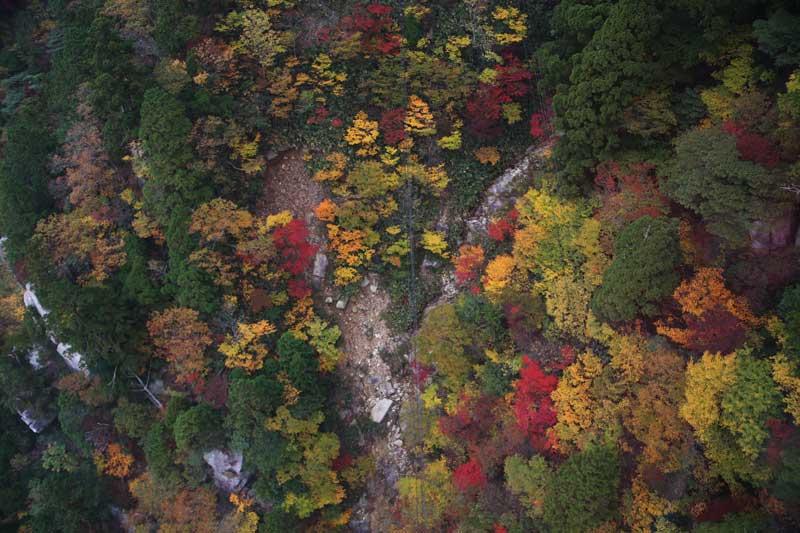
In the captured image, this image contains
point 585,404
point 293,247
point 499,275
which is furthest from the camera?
point 293,247

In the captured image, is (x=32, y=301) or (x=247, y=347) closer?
(x=247, y=347)

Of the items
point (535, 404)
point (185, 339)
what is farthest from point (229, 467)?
point (535, 404)

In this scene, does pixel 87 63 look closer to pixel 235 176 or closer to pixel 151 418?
pixel 235 176

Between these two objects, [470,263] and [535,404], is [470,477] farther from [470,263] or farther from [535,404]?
[470,263]

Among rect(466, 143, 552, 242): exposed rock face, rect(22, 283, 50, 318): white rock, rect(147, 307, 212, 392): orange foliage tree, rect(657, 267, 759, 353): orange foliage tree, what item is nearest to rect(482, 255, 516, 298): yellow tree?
rect(466, 143, 552, 242): exposed rock face

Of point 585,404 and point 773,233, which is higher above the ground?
point 773,233
